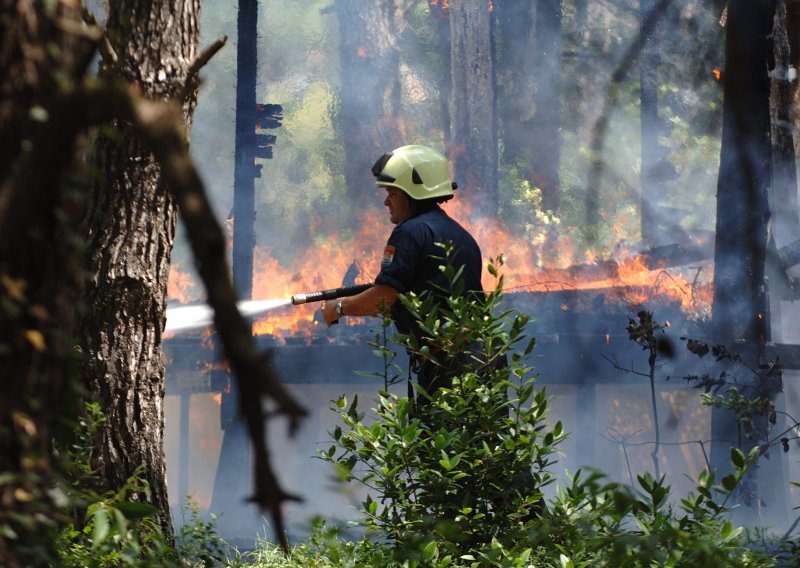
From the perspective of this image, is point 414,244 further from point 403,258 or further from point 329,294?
point 329,294

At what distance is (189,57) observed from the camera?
3.39 m

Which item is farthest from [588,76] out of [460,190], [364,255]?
[364,255]

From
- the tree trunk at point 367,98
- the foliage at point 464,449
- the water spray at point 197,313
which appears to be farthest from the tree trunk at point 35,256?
the tree trunk at point 367,98

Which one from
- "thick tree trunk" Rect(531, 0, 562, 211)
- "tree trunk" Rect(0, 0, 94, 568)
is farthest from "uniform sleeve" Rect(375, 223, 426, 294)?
"thick tree trunk" Rect(531, 0, 562, 211)

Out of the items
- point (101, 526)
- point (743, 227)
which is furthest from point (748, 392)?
point (101, 526)

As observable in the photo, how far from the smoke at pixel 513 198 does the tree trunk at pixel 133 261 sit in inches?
195

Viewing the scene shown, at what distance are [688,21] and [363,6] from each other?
379 cm

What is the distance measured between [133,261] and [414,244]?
3.41 ft

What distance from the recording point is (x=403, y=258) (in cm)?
361

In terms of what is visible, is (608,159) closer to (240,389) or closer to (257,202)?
(257,202)

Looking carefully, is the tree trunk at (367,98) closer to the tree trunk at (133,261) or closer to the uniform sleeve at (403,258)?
the uniform sleeve at (403,258)

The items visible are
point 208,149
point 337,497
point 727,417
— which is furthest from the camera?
point 208,149

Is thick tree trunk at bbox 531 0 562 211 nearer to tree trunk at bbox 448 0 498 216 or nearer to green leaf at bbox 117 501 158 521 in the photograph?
tree trunk at bbox 448 0 498 216

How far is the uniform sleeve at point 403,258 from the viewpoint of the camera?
141 inches
